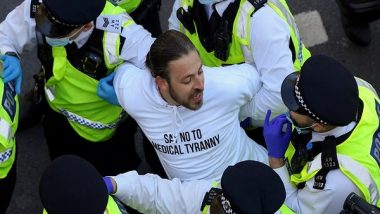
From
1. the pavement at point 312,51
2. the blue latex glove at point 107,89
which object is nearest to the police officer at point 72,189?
the blue latex glove at point 107,89

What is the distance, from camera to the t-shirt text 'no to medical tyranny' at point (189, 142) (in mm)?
2932

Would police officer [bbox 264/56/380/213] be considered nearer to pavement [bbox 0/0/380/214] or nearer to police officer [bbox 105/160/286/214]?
police officer [bbox 105/160/286/214]

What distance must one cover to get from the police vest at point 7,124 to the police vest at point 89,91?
214mm

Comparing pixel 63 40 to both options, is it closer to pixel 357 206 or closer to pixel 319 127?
pixel 319 127

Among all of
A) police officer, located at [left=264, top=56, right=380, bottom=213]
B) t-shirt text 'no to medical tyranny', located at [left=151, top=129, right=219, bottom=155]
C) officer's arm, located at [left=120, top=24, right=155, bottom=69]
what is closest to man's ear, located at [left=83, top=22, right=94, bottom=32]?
officer's arm, located at [left=120, top=24, right=155, bottom=69]

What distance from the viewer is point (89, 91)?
3152 mm

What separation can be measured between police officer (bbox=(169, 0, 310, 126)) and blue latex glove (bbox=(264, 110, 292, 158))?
4.8 inches

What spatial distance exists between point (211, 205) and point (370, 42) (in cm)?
261

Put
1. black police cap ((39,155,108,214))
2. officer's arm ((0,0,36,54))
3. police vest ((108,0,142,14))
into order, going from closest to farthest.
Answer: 1. black police cap ((39,155,108,214))
2. officer's arm ((0,0,36,54))
3. police vest ((108,0,142,14))

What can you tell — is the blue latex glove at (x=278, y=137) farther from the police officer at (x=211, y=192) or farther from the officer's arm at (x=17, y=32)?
the officer's arm at (x=17, y=32)

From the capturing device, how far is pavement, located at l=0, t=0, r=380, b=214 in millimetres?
4223

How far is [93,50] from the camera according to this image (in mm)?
3031

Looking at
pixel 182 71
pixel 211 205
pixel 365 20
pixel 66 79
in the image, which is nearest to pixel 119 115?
pixel 66 79

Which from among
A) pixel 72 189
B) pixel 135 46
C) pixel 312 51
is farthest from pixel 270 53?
pixel 312 51
